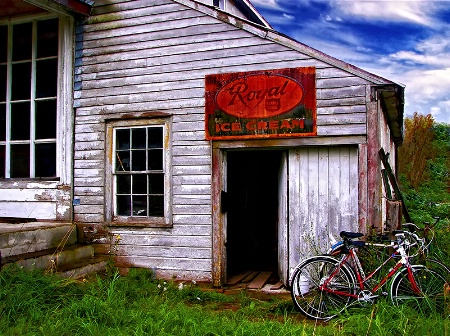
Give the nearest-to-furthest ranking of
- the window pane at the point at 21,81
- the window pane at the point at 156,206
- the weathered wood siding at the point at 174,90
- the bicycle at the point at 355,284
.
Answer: the bicycle at the point at 355,284
the weathered wood siding at the point at 174,90
the window pane at the point at 156,206
the window pane at the point at 21,81

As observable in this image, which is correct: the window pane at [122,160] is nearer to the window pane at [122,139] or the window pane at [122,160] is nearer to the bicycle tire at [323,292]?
the window pane at [122,139]

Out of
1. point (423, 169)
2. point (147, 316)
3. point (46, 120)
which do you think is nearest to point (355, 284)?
point (147, 316)

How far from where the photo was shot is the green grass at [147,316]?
15.1ft

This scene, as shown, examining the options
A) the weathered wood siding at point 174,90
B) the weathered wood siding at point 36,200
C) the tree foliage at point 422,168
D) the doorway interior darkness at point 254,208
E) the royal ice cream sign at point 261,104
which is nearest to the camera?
the royal ice cream sign at point 261,104

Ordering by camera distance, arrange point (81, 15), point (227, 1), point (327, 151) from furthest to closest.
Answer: point (227, 1) < point (81, 15) < point (327, 151)

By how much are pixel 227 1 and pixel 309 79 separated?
5.90 m

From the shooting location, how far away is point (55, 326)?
4691 millimetres

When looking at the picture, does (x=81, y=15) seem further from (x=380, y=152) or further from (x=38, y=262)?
(x=380, y=152)

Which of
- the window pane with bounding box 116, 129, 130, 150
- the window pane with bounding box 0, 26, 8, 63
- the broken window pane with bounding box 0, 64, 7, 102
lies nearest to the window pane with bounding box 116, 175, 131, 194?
the window pane with bounding box 116, 129, 130, 150

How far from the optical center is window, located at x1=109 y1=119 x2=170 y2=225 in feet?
25.9

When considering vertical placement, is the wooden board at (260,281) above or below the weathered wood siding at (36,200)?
below

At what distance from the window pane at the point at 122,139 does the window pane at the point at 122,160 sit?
10 cm

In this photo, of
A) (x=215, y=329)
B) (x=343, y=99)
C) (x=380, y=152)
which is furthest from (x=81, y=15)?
(x=215, y=329)

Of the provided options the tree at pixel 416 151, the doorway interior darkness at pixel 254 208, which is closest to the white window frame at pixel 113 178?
the doorway interior darkness at pixel 254 208
